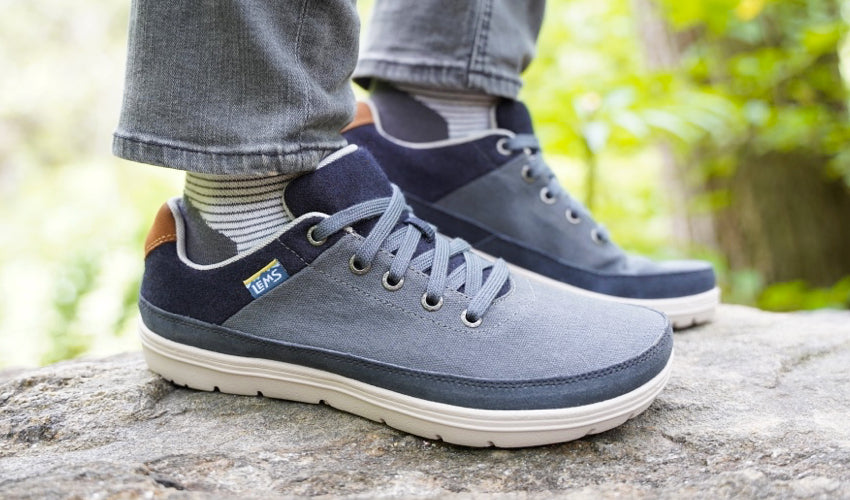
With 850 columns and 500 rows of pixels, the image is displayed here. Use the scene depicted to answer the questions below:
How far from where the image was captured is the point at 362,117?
1.49 m

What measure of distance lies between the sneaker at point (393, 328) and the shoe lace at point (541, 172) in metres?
0.42

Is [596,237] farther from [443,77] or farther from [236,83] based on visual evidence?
[236,83]

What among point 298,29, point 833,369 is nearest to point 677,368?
point 833,369

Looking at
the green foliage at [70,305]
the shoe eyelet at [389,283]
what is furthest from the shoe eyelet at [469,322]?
the green foliage at [70,305]

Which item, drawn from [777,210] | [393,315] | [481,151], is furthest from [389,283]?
[777,210]

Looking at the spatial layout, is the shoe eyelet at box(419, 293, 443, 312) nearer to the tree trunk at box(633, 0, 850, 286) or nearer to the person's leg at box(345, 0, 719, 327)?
the person's leg at box(345, 0, 719, 327)

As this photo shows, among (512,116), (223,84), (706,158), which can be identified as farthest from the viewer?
(706,158)

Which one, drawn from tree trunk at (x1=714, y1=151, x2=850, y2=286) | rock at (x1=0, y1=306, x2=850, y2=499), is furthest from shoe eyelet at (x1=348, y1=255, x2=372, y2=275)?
tree trunk at (x1=714, y1=151, x2=850, y2=286)

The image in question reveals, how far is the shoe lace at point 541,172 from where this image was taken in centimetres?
157

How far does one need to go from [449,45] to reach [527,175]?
0.33 metres

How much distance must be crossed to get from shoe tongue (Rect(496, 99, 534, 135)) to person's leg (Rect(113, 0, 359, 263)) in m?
0.54

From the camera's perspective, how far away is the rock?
92 cm

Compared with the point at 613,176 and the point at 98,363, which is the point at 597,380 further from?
the point at 613,176

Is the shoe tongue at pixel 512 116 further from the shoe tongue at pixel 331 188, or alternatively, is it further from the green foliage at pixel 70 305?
the green foliage at pixel 70 305
